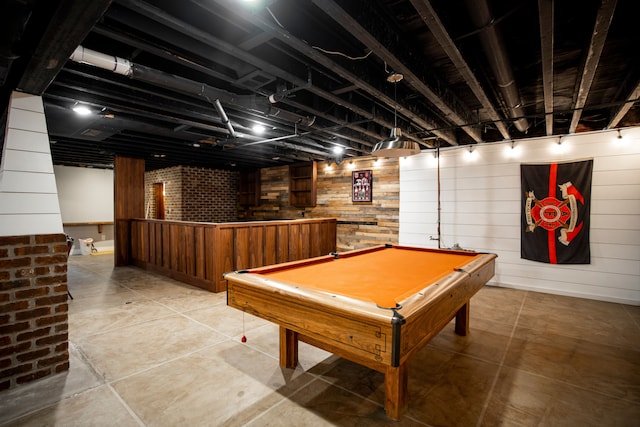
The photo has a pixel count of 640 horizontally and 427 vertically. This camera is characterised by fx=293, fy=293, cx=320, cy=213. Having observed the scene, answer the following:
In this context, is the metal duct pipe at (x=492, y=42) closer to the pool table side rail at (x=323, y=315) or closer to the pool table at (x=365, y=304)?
the pool table at (x=365, y=304)

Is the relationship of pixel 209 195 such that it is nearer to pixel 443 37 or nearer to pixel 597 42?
pixel 443 37

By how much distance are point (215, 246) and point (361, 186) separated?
140 inches

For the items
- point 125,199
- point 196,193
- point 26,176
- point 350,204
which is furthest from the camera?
point 196,193

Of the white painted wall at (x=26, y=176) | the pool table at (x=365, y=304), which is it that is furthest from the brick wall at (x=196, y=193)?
the pool table at (x=365, y=304)

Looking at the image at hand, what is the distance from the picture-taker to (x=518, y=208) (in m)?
4.87

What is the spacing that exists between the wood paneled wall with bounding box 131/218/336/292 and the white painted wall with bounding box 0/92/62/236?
2.26 meters

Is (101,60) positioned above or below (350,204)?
above

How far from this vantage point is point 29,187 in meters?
2.32

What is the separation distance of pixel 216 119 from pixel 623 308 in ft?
19.9

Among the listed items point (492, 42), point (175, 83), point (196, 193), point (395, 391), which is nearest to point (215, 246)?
point (175, 83)

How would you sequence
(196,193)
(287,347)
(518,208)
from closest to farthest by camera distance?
(287,347)
(518,208)
(196,193)

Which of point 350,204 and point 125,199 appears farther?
point 350,204

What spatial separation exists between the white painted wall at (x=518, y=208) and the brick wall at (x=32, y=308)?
17.4 feet

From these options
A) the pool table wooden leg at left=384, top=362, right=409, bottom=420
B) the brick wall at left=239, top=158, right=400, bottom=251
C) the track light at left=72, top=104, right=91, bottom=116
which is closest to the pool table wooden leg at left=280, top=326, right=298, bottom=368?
the pool table wooden leg at left=384, top=362, right=409, bottom=420
